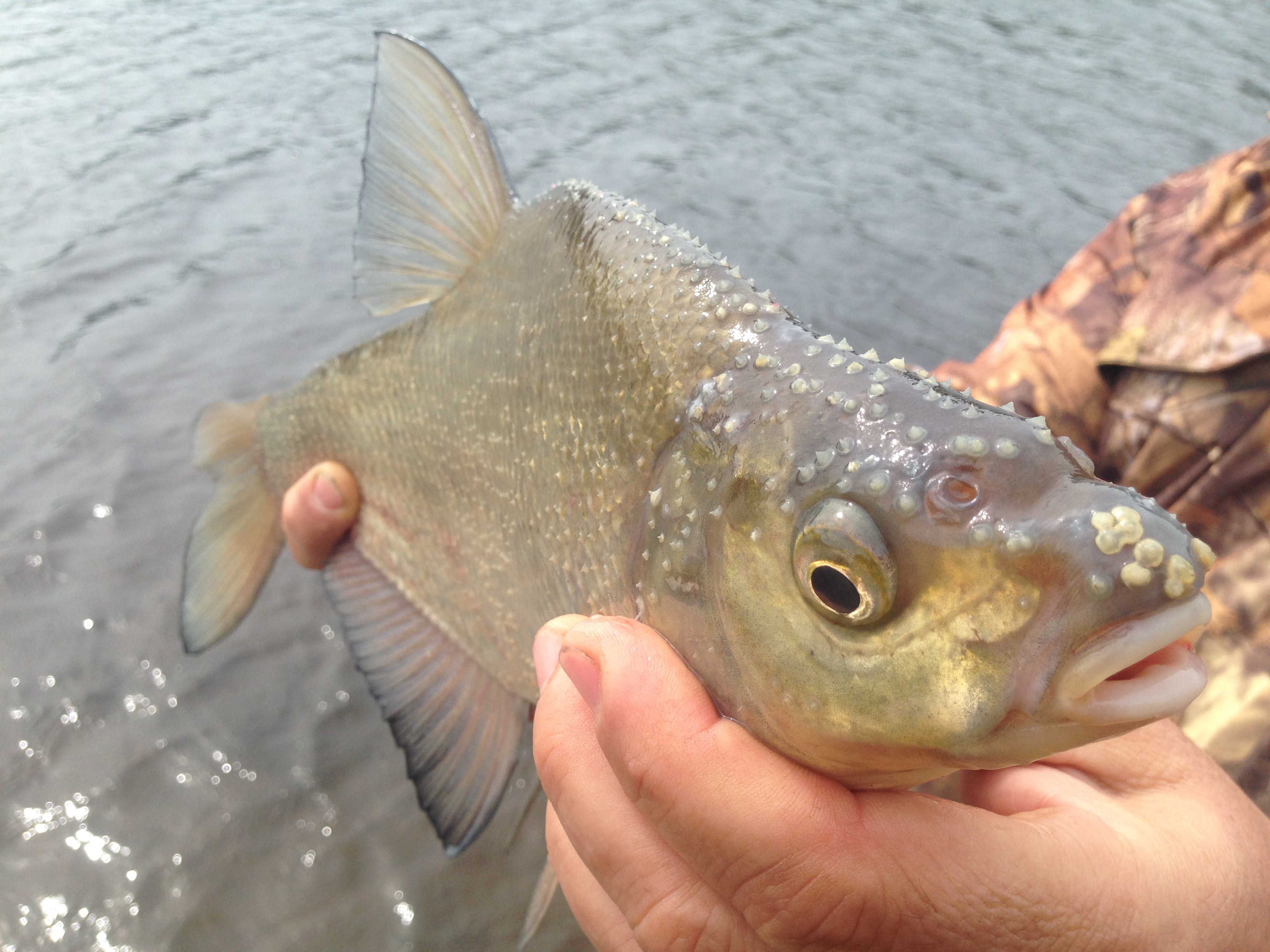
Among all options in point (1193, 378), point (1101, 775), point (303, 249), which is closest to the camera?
point (1101, 775)

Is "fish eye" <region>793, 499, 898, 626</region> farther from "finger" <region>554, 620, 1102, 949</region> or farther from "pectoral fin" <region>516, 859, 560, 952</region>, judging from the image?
"pectoral fin" <region>516, 859, 560, 952</region>

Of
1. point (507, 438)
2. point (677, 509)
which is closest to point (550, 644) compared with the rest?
point (677, 509)

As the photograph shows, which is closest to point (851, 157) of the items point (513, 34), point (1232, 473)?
point (513, 34)

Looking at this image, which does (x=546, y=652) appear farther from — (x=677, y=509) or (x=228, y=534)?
(x=228, y=534)

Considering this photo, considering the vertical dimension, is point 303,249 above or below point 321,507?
below

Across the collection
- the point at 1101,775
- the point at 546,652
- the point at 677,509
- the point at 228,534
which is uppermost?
the point at 677,509
